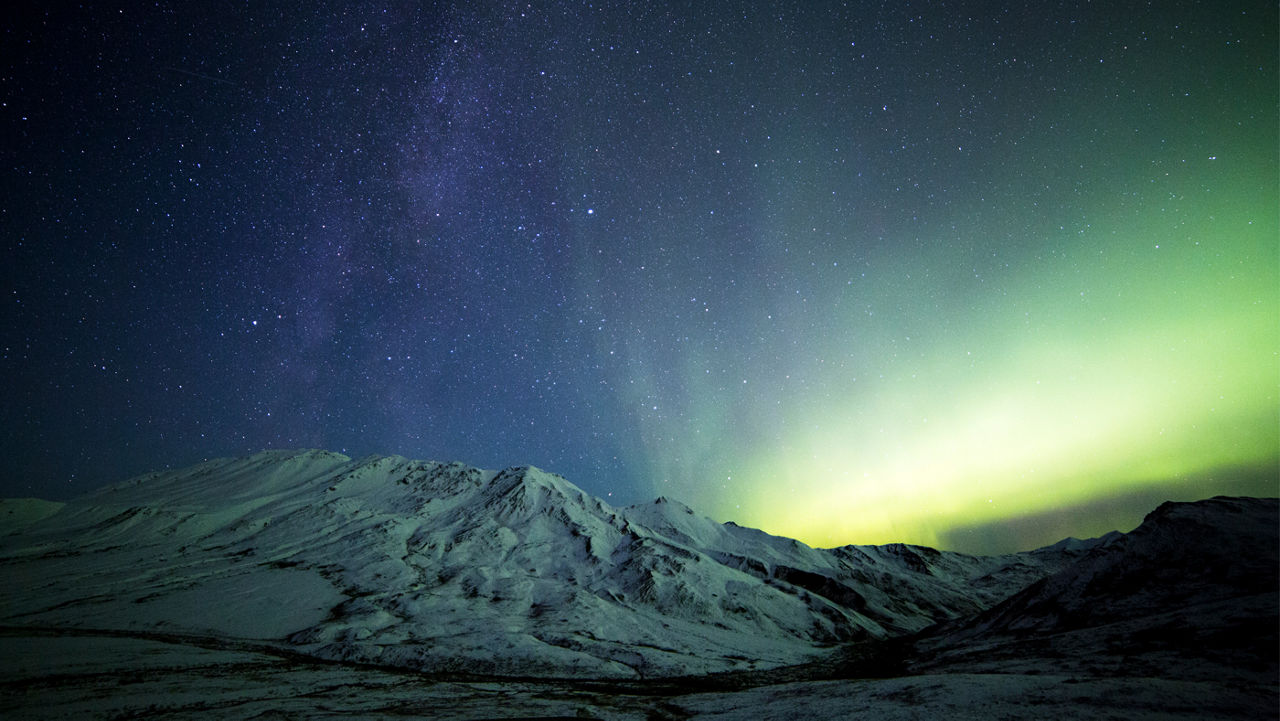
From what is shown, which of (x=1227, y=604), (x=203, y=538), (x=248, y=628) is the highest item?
(x=203, y=538)

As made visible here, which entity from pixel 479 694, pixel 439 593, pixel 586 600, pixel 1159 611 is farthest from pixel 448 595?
pixel 1159 611

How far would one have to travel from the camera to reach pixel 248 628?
330ft

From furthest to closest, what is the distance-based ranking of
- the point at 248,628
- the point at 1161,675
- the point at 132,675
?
the point at 248,628, the point at 132,675, the point at 1161,675

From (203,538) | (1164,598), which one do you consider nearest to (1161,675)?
(1164,598)

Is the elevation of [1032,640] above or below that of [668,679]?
above

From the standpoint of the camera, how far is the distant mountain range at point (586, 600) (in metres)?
57.3

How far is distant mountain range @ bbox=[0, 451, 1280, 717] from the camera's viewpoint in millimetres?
57344

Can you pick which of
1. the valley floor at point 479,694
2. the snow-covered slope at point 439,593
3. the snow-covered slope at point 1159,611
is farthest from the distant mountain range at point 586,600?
the valley floor at point 479,694

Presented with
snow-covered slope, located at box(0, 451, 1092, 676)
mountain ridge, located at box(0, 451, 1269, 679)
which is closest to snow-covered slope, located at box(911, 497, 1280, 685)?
mountain ridge, located at box(0, 451, 1269, 679)

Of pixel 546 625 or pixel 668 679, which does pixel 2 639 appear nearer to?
pixel 546 625

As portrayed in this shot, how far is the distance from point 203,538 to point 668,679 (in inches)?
7706

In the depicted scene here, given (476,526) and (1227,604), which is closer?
(1227,604)

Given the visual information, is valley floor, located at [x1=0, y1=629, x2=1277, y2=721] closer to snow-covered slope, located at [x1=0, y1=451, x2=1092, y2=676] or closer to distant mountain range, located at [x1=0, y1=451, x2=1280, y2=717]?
distant mountain range, located at [x1=0, y1=451, x2=1280, y2=717]

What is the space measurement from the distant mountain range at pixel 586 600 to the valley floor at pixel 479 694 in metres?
11.2
